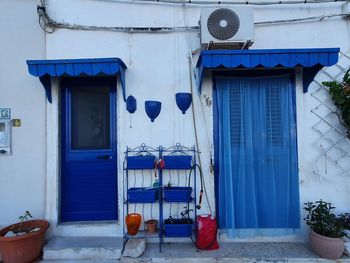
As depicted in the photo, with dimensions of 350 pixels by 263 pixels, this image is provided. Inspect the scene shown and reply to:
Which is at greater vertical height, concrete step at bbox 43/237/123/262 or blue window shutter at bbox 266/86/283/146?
blue window shutter at bbox 266/86/283/146

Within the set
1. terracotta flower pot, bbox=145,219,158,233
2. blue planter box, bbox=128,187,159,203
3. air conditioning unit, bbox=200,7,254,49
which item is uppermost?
air conditioning unit, bbox=200,7,254,49

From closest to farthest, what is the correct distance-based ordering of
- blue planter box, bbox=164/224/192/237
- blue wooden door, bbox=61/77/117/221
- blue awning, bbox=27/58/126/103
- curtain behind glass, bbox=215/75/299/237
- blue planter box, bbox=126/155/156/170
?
blue awning, bbox=27/58/126/103 < blue planter box, bbox=164/224/192/237 < blue planter box, bbox=126/155/156/170 < curtain behind glass, bbox=215/75/299/237 < blue wooden door, bbox=61/77/117/221

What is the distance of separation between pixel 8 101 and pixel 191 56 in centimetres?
270

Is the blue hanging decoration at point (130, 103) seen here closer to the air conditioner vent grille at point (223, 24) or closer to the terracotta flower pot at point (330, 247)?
the air conditioner vent grille at point (223, 24)

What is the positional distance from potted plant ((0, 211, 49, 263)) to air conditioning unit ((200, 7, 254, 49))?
10.9ft

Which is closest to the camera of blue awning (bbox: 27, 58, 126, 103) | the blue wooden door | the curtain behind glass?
blue awning (bbox: 27, 58, 126, 103)

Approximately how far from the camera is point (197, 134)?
3938 mm

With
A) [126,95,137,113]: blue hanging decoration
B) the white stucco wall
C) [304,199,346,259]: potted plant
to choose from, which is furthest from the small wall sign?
[304,199,346,259]: potted plant

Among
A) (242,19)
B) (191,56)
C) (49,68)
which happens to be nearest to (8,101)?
(49,68)

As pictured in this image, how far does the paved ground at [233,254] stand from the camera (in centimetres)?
337

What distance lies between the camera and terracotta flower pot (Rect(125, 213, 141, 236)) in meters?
3.62

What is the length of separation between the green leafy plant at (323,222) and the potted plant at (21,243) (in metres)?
3.50

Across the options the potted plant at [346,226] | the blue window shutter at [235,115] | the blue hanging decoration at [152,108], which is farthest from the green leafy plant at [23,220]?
the potted plant at [346,226]

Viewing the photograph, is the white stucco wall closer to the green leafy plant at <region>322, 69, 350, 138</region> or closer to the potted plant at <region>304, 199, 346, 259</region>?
the potted plant at <region>304, 199, 346, 259</region>
